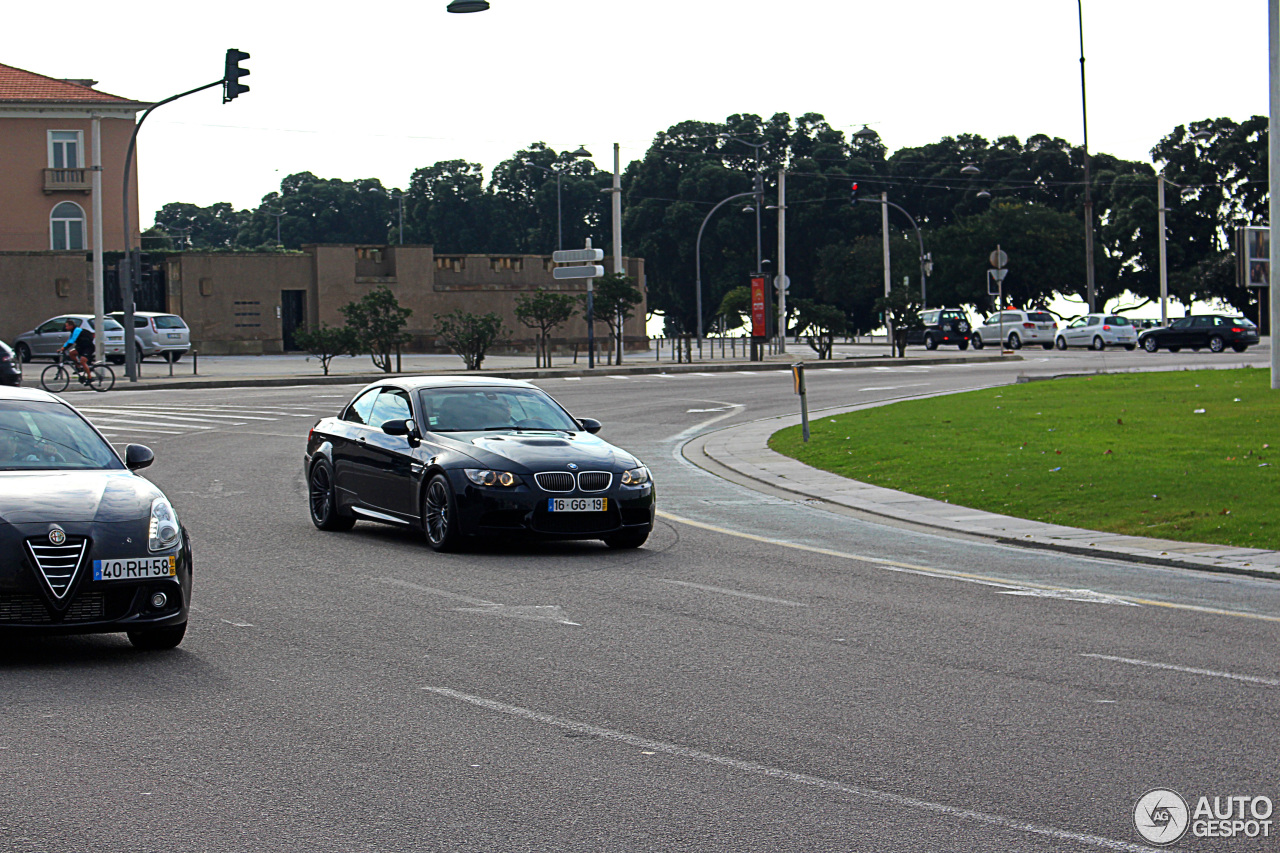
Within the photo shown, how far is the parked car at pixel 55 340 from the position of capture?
49.2 metres

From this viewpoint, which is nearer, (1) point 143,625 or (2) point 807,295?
(1) point 143,625

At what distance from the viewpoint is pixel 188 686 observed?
7414 millimetres

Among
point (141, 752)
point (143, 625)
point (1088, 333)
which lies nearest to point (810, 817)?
point (141, 752)

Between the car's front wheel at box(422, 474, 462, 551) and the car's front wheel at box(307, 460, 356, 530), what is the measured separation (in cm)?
146

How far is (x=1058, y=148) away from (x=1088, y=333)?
42066mm

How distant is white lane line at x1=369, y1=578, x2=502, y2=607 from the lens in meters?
9.91

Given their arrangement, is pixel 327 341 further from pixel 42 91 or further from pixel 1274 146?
pixel 42 91

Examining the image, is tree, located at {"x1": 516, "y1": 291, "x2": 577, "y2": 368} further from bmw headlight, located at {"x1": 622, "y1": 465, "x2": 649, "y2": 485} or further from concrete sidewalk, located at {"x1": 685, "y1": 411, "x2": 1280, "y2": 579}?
bmw headlight, located at {"x1": 622, "y1": 465, "x2": 649, "y2": 485}

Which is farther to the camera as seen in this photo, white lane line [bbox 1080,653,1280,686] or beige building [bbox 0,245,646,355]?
beige building [bbox 0,245,646,355]

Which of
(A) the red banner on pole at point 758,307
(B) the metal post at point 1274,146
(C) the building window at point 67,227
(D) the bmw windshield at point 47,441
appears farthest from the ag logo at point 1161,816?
(C) the building window at point 67,227

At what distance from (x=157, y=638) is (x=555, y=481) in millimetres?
4492

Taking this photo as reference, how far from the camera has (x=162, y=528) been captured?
7988 mm

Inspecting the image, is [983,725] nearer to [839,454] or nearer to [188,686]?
[188,686]

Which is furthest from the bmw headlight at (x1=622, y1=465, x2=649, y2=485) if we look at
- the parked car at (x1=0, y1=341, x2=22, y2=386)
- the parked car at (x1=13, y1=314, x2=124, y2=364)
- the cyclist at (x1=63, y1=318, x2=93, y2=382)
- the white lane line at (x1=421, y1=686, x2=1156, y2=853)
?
the parked car at (x1=13, y1=314, x2=124, y2=364)
